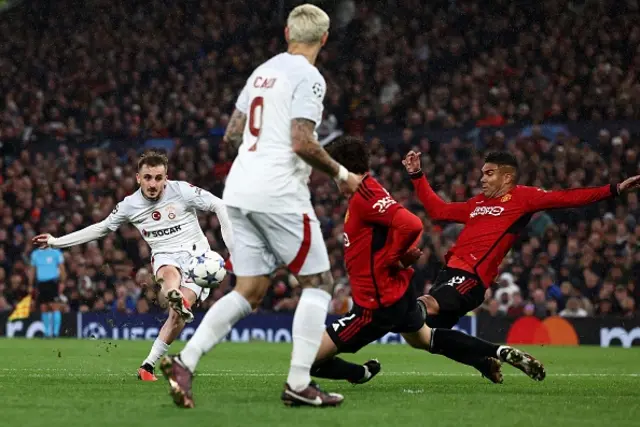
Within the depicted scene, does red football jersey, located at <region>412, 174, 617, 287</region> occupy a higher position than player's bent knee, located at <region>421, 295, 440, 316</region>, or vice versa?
red football jersey, located at <region>412, 174, 617, 287</region>

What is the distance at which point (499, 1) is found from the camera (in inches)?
1093

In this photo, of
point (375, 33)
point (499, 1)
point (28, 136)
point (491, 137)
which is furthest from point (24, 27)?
point (491, 137)

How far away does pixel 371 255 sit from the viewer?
8977 millimetres

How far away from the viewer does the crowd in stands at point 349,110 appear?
21250 millimetres

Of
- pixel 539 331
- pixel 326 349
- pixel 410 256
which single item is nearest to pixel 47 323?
pixel 539 331

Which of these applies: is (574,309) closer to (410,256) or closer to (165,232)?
(165,232)

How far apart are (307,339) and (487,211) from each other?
3.92 meters

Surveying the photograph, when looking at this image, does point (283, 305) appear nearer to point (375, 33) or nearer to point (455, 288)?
point (375, 33)

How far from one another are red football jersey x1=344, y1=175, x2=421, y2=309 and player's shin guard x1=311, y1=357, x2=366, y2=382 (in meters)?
0.49

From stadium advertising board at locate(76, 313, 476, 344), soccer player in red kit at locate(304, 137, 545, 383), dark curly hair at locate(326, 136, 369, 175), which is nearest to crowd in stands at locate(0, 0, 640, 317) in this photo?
stadium advertising board at locate(76, 313, 476, 344)

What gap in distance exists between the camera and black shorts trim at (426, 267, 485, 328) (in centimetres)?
1032

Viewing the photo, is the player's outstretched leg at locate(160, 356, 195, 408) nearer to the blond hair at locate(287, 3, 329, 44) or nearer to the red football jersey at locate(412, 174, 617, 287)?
the blond hair at locate(287, 3, 329, 44)

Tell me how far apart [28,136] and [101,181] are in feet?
12.4

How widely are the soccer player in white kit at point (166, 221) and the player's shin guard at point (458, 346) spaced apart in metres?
2.23
